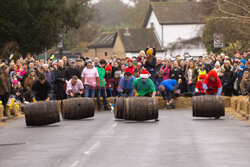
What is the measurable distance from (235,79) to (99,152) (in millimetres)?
16447

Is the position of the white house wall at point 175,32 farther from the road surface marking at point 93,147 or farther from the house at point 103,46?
the road surface marking at point 93,147

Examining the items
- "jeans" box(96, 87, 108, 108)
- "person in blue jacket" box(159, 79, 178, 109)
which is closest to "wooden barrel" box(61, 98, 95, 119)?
"jeans" box(96, 87, 108, 108)

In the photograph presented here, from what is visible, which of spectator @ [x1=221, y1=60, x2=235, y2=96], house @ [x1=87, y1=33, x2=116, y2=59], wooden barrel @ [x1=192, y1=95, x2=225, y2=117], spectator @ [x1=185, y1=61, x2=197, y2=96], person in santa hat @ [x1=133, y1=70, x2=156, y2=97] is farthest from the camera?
house @ [x1=87, y1=33, x2=116, y2=59]

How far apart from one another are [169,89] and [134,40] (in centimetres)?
6745

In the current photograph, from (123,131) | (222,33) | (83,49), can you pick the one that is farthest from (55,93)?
(83,49)

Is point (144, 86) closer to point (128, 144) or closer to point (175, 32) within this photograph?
point (128, 144)

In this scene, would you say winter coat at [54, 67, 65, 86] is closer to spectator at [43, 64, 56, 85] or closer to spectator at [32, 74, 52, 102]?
spectator at [43, 64, 56, 85]

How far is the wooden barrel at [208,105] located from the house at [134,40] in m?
70.8

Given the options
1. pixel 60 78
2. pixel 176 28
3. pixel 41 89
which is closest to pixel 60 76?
pixel 60 78

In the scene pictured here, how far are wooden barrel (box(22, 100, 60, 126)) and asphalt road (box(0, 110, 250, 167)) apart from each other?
298 mm

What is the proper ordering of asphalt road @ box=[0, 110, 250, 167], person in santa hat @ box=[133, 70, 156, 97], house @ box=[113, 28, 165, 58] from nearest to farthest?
1. asphalt road @ box=[0, 110, 250, 167]
2. person in santa hat @ box=[133, 70, 156, 97]
3. house @ box=[113, 28, 165, 58]

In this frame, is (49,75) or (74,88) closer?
(74,88)

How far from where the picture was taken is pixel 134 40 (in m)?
95.5

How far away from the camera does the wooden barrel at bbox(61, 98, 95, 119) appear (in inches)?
864
